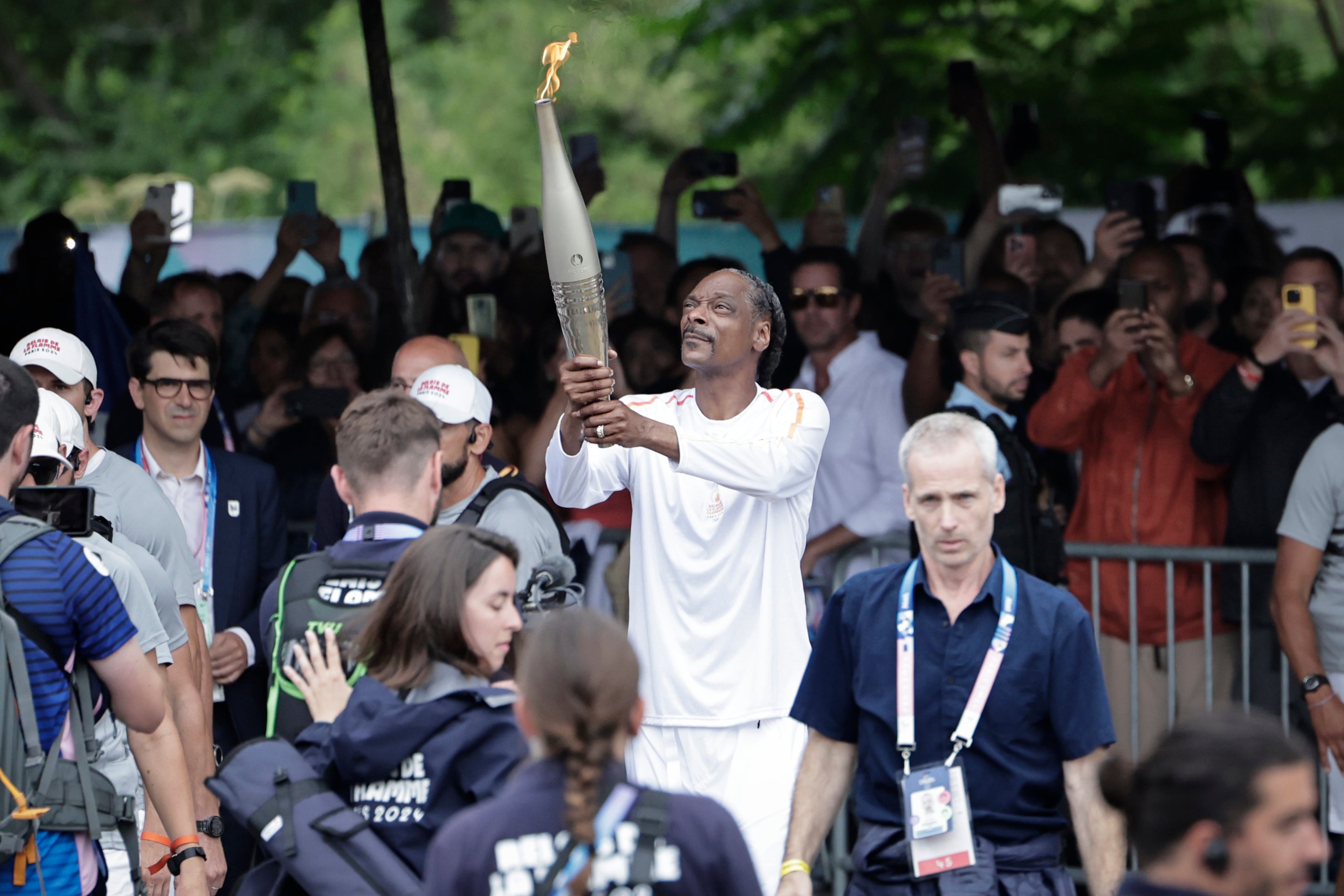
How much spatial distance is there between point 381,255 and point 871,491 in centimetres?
342

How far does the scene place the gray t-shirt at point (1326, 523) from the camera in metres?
5.69

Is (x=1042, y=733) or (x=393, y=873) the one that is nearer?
(x=393, y=873)

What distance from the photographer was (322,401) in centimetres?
703

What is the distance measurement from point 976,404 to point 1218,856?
12.6ft

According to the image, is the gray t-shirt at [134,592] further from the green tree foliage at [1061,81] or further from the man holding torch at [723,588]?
the green tree foliage at [1061,81]

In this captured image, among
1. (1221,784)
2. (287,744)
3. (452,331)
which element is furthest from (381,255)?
(1221,784)

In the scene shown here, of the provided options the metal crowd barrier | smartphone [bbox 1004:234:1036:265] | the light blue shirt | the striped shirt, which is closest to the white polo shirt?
the metal crowd barrier

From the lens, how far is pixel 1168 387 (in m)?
6.75

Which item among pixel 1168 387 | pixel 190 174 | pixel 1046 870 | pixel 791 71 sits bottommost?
pixel 1046 870

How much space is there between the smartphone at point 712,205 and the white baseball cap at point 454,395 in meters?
3.20

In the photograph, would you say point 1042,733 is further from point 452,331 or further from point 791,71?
point 791,71

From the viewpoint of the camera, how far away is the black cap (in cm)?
625

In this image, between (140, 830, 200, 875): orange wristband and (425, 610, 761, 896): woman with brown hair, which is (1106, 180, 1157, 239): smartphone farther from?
(425, 610, 761, 896): woman with brown hair

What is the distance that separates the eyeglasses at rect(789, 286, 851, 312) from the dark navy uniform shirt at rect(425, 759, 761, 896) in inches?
190
